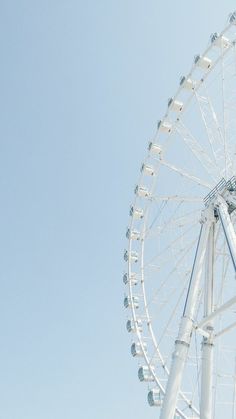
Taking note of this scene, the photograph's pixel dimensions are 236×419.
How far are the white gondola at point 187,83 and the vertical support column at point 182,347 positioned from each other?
9034mm

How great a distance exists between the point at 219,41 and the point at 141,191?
7.94 m

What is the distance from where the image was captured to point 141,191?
23969 mm

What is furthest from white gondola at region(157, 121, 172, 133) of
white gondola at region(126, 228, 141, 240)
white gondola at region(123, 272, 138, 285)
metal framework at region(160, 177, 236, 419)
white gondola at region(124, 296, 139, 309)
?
white gondola at region(124, 296, 139, 309)

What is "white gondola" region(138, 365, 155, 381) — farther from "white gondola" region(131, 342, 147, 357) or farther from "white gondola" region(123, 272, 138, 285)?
"white gondola" region(123, 272, 138, 285)

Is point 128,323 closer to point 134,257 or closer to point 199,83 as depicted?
point 134,257

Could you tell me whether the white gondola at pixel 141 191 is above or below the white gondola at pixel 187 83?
below

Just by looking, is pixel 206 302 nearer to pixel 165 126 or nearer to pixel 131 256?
pixel 131 256

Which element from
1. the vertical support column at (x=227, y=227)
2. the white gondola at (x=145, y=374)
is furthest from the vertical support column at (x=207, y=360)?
the white gondola at (x=145, y=374)

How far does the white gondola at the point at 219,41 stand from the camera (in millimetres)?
19484

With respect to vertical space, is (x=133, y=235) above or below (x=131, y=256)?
above

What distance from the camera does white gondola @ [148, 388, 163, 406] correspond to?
18016 mm

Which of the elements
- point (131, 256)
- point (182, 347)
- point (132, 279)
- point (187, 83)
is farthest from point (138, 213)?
point (182, 347)

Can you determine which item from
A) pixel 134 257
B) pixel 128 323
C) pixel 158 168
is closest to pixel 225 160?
pixel 158 168

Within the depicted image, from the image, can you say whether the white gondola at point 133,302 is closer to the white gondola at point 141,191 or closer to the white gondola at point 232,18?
the white gondola at point 141,191
